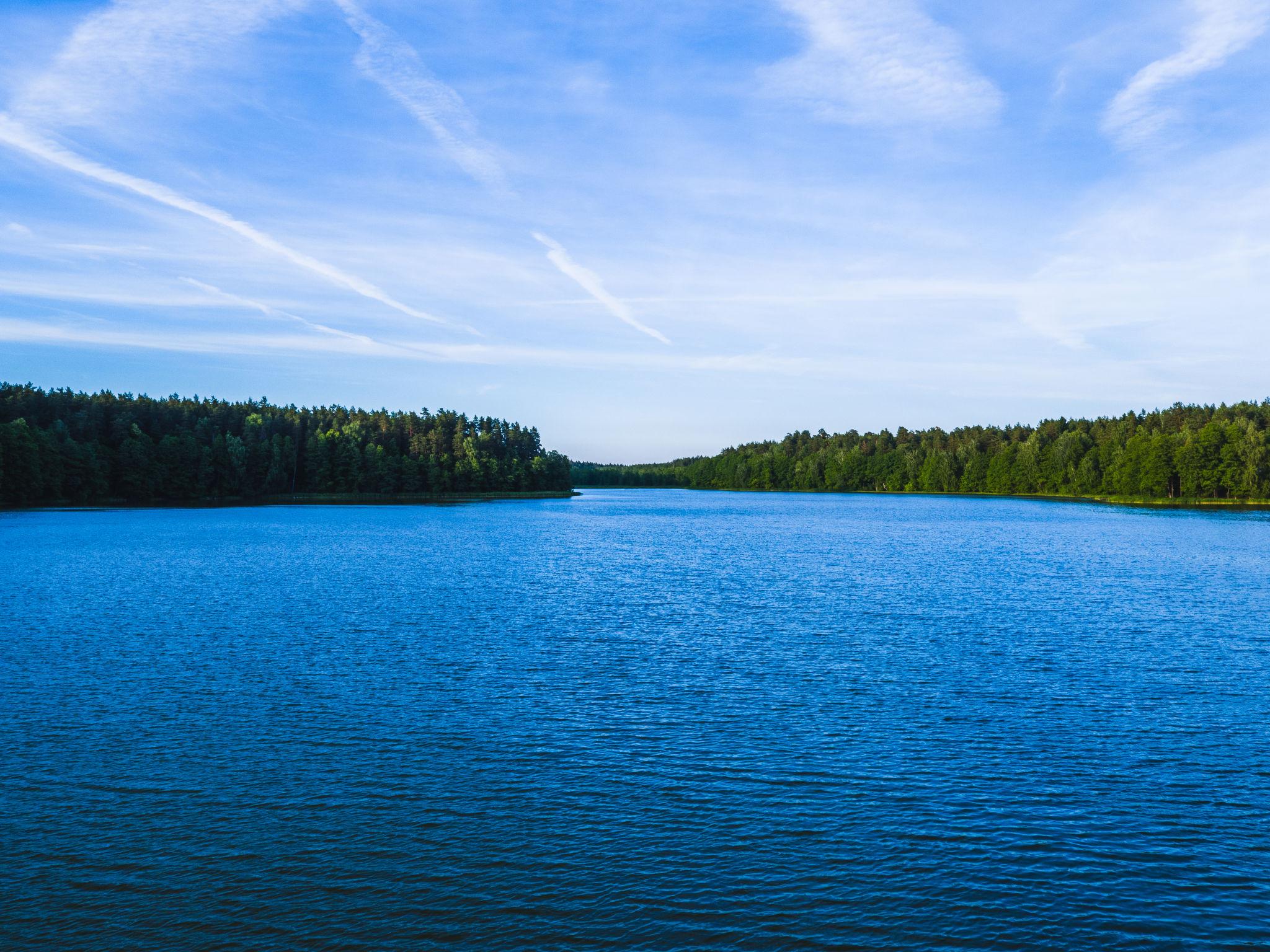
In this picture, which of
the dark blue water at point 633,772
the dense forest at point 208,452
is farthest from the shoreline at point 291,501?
the dark blue water at point 633,772

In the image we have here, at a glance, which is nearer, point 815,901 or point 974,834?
point 815,901

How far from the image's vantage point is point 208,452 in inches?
5561

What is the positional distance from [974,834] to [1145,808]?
3557 mm

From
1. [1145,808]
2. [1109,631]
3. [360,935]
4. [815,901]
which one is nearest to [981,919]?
[815,901]

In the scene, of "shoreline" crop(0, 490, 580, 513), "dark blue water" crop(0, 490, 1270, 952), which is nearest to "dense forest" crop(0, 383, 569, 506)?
"shoreline" crop(0, 490, 580, 513)

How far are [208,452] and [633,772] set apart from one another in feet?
469

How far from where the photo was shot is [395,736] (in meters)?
18.8

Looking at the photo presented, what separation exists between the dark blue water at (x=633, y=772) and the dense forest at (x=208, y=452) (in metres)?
97.2

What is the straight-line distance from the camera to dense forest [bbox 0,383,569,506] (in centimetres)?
11956

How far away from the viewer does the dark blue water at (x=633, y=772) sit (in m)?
11.6

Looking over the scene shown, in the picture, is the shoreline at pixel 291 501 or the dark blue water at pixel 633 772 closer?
the dark blue water at pixel 633 772

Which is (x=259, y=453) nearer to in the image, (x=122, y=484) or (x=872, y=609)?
(x=122, y=484)

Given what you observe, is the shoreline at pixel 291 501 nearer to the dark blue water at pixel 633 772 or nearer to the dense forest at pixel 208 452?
the dense forest at pixel 208 452

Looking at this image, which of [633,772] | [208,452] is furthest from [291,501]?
[633,772]
